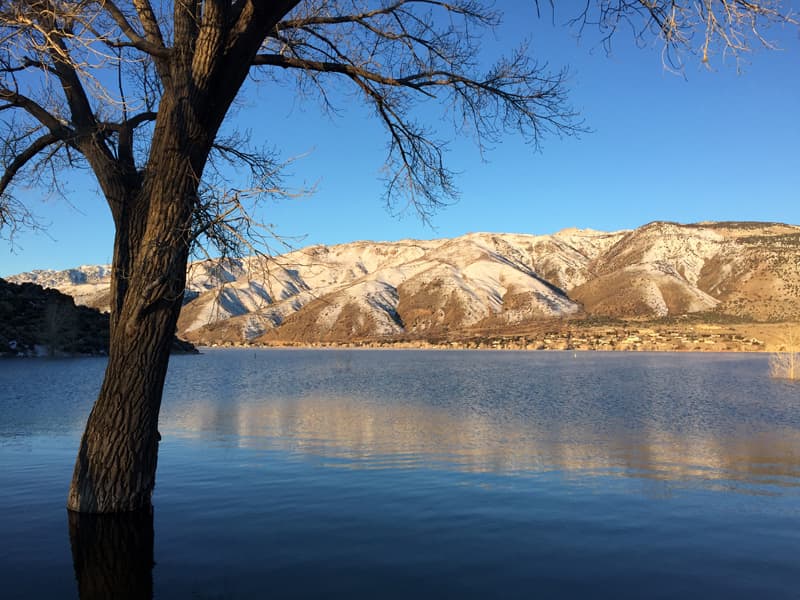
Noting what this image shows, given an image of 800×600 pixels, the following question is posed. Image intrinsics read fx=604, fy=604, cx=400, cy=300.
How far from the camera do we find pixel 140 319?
738cm

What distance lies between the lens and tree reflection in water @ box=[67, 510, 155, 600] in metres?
6.13

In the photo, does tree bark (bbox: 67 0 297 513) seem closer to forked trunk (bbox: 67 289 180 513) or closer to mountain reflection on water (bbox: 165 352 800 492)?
forked trunk (bbox: 67 289 180 513)

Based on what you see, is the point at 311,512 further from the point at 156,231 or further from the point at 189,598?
the point at 156,231

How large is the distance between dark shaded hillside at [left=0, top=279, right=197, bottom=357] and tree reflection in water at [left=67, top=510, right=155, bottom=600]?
7104 centimetres

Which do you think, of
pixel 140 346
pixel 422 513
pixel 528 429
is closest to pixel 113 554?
pixel 140 346

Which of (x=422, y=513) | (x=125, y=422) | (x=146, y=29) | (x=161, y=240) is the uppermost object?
(x=146, y=29)

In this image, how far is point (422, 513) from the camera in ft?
29.1

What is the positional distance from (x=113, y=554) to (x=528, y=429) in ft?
47.6

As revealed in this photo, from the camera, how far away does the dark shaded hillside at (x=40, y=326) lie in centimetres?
7120

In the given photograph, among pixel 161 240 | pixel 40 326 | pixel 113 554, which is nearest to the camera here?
pixel 113 554

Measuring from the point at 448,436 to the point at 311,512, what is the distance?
30.3 ft

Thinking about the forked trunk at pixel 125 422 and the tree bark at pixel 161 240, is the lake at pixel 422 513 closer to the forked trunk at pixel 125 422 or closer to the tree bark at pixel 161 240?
the forked trunk at pixel 125 422

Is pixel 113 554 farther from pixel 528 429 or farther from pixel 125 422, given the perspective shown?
pixel 528 429

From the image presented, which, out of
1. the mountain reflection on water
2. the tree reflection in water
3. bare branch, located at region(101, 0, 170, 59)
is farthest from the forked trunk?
the mountain reflection on water
